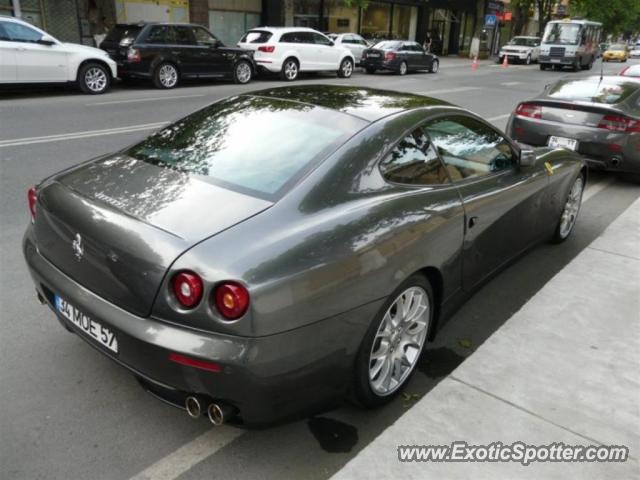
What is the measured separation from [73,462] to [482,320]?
2715 millimetres

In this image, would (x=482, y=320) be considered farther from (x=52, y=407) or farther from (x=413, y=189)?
(x=52, y=407)

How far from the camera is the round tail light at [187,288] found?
91.7 inches

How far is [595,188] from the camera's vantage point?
7777 mm

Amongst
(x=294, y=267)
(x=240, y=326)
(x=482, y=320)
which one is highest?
(x=294, y=267)

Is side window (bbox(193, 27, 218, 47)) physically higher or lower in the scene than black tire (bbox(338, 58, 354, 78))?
higher

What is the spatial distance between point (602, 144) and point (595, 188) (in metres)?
0.64

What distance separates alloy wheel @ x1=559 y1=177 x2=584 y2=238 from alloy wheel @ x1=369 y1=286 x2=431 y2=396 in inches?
107

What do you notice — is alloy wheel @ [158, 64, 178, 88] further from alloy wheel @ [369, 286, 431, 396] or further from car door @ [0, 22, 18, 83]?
alloy wheel @ [369, 286, 431, 396]

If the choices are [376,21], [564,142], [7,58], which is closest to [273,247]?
[564,142]

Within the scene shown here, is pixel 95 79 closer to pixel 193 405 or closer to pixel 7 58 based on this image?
pixel 7 58

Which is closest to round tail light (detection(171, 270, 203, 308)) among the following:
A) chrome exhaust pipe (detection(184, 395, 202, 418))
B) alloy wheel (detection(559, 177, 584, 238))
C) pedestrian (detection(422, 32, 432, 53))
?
chrome exhaust pipe (detection(184, 395, 202, 418))

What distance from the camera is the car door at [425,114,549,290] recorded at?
11.7ft

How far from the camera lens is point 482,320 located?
4.11 meters

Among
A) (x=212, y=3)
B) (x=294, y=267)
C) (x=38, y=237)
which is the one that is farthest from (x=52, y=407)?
(x=212, y=3)
